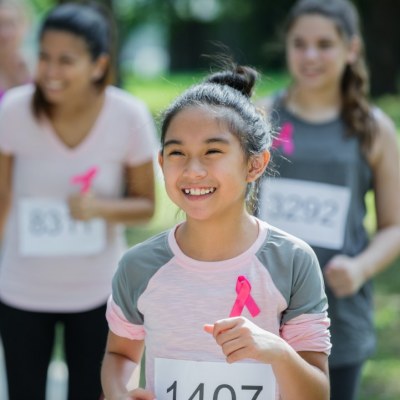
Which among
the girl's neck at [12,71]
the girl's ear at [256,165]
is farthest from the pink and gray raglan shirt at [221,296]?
the girl's neck at [12,71]

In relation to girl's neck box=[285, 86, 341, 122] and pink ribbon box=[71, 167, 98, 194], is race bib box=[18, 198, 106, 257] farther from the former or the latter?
girl's neck box=[285, 86, 341, 122]

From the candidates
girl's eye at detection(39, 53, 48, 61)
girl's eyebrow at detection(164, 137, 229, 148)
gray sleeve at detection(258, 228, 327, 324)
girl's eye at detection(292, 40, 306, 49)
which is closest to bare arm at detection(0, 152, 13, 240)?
girl's eye at detection(39, 53, 48, 61)

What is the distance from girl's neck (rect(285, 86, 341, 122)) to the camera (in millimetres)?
4098

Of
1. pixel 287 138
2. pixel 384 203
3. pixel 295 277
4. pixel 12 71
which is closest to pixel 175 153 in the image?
pixel 295 277

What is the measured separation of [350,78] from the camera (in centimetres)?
425

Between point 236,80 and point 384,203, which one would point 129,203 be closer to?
point 384,203

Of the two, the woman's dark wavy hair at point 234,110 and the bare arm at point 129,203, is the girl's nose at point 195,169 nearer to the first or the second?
the woman's dark wavy hair at point 234,110

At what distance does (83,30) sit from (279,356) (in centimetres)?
236

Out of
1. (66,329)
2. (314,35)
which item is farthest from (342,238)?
(66,329)

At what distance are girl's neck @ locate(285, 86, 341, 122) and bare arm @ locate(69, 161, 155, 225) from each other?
68 cm

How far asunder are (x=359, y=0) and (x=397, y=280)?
61.2ft

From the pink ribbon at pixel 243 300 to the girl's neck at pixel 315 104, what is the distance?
1605 millimetres

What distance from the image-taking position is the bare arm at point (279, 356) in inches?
92.7

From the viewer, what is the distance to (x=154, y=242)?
9.12 feet
